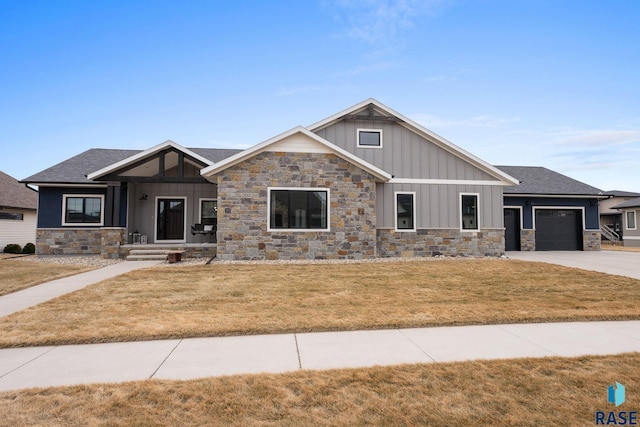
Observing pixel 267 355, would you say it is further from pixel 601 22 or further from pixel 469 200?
pixel 601 22

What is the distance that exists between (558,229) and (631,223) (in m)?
9.33

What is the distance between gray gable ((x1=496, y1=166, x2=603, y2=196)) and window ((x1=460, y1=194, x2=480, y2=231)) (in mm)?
4549

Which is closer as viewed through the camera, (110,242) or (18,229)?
(110,242)

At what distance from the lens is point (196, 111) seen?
20.2 metres

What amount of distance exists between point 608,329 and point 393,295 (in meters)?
3.17

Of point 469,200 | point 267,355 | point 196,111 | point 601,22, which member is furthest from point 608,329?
point 196,111

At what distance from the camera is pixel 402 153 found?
13922mm

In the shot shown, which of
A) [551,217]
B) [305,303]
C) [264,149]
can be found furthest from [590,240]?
[305,303]

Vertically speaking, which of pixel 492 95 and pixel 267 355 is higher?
pixel 492 95

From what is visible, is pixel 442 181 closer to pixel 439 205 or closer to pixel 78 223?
pixel 439 205

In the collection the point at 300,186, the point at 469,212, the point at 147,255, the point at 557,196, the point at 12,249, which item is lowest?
the point at 12,249

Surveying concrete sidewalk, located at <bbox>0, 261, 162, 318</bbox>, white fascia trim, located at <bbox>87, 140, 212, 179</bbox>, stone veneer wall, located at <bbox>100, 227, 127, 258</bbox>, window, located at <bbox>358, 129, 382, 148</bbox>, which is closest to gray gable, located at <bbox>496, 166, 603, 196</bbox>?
window, located at <bbox>358, 129, 382, 148</bbox>

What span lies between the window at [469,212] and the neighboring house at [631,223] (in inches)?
635

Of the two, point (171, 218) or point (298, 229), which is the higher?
point (171, 218)
